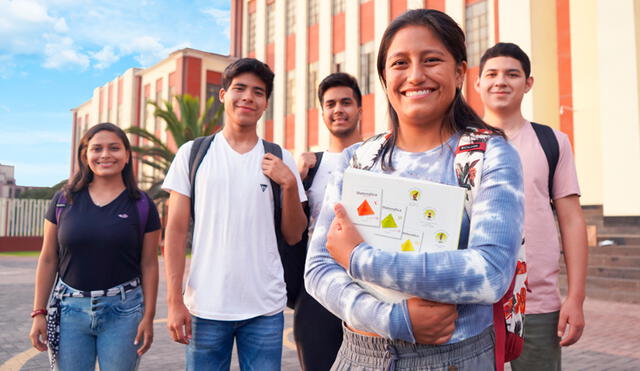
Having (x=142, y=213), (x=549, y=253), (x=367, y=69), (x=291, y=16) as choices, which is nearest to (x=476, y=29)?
(x=367, y=69)

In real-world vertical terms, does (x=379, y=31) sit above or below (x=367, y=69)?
above

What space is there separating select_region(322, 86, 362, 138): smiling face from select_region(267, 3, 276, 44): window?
21.5 m

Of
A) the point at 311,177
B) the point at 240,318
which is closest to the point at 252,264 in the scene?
the point at 240,318

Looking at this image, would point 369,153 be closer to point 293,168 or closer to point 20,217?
point 293,168

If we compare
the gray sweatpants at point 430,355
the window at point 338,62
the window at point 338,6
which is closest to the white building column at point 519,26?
the window at point 338,62

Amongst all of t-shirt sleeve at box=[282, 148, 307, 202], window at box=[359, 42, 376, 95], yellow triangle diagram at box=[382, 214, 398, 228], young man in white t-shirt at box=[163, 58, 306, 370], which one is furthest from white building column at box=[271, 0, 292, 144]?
yellow triangle diagram at box=[382, 214, 398, 228]

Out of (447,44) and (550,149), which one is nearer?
(447,44)

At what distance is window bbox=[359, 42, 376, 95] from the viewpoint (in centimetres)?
1853

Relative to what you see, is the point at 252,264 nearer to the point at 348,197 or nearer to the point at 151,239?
the point at 151,239

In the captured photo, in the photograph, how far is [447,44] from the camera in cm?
160

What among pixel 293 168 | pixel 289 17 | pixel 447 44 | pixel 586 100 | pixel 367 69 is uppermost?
pixel 289 17

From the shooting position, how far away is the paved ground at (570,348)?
540cm

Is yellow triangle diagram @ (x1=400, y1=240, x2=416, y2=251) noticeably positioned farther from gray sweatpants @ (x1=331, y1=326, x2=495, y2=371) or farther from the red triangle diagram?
gray sweatpants @ (x1=331, y1=326, x2=495, y2=371)

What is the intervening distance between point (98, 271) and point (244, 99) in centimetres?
128
